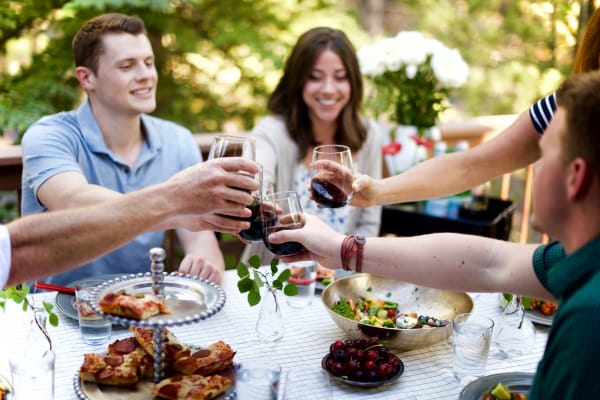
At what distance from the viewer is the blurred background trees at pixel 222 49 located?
3972 mm

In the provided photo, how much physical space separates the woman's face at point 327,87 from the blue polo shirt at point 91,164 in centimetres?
72

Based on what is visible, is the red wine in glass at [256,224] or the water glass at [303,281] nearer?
the red wine in glass at [256,224]

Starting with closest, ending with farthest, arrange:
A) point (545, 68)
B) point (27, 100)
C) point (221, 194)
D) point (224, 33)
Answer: point (221, 194), point (27, 100), point (224, 33), point (545, 68)

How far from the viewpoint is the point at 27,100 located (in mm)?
3877

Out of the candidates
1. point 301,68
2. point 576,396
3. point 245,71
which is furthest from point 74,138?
point 245,71

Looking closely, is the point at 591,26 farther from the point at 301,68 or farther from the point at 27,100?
the point at 27,100

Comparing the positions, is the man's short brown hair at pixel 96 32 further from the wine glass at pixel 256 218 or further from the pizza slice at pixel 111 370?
the pizza slice at pixel 111 370

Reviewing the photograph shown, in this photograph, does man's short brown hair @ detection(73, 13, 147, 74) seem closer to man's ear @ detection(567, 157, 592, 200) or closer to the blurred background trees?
the blurred background trees

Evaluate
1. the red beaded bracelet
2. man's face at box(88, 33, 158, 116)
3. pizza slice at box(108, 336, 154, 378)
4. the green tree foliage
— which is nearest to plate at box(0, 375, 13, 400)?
pizza slice at box(108, 336, 154, 378)

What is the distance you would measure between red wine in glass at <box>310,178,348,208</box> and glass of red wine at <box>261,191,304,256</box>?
0.24 m

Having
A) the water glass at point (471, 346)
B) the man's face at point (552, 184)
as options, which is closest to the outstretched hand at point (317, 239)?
the water glass at point (471, 346)

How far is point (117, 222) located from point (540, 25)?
5.71 m

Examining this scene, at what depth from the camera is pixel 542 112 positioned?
6.32ft

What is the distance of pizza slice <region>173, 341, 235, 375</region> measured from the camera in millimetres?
1431
